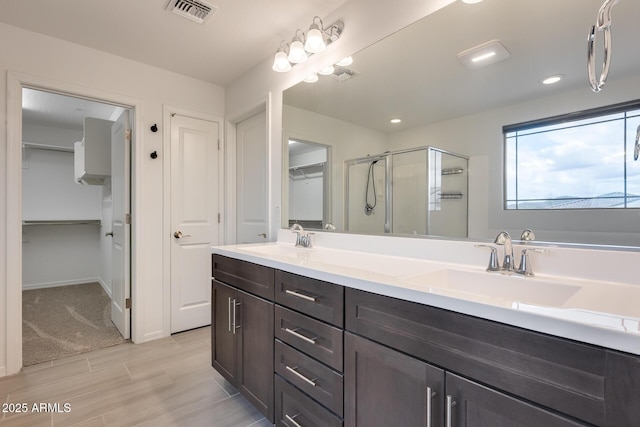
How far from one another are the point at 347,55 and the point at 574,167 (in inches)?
54.2

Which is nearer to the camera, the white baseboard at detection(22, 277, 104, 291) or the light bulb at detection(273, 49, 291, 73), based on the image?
the light bulb at detection(273, 49, 291, 73)

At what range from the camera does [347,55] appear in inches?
75.1

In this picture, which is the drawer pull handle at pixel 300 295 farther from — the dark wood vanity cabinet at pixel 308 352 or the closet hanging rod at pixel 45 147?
the closet hanging rod at pixel 45 147

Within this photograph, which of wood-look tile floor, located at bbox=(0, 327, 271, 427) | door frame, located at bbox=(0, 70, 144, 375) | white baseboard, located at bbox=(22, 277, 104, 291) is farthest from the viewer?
white baseboard, located at bbox=(22, 277, 104, 291)

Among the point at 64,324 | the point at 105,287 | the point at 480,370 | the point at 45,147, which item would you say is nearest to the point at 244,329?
the point at 480,370

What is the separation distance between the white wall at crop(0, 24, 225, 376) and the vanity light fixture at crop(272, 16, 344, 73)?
1296 millimetres

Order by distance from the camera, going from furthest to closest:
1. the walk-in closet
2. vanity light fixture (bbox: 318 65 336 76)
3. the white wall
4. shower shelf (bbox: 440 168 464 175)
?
1. the walk-in closet
2. the white wall
3. vanity light fixture (bbox: 318 65 336 76)
4. shower shelf (bbox: 440 168 464 175)

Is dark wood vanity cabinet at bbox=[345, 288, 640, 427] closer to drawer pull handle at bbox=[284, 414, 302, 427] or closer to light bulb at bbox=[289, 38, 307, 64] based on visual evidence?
drawer pull handle at bbox=[284, 414, 302, 427]

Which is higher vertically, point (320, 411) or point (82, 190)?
point (82, 190)

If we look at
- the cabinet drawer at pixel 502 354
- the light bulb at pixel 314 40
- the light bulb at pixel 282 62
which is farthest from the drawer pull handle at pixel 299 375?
the light bulb at pixel 282 62

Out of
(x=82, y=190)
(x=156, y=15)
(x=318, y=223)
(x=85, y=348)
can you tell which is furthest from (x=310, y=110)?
(x=82, y=190)

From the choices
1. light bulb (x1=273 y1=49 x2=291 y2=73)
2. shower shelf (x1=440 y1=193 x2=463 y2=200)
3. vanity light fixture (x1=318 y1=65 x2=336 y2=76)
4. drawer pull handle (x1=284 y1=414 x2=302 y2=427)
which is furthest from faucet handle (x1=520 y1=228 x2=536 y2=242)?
light bulb (x1=273 y1=49 x2=291 y2=73)

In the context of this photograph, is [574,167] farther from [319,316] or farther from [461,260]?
[319,316]

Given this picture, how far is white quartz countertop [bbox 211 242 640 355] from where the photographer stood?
2.02 feet
